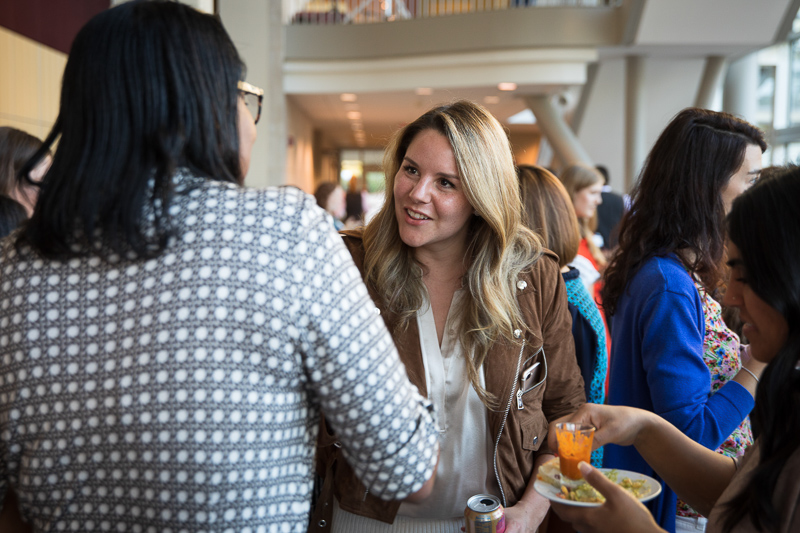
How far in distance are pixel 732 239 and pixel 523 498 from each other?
34.4 inches

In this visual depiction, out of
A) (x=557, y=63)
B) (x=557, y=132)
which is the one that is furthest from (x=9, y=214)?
(x=557, y=132)

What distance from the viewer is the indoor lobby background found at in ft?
30.1

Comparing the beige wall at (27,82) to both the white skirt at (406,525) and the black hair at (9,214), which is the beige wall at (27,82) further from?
the white skirt at (406,525)

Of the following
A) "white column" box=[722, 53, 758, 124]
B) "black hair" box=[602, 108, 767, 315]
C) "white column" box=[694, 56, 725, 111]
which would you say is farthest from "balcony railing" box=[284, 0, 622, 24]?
"black hair" box=[602, 108, 767, 315]

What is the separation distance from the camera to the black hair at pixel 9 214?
237 centimetres

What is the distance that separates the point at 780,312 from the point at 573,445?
1.47 feet

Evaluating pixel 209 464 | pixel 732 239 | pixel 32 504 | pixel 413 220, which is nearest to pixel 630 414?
pixel 732 239

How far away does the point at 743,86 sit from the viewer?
10.7 m

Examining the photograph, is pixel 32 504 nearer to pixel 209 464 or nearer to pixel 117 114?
pixel 209 464

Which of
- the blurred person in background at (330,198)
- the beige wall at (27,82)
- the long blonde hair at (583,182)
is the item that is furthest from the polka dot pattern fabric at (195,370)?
the blurred person in background at (330,198)

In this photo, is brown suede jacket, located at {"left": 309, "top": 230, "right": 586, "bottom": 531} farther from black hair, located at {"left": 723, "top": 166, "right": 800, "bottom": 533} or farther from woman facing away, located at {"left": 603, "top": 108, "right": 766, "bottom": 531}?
black hair, located at {"left": 723, "top": 166, "right": 800, "bottom": 533}

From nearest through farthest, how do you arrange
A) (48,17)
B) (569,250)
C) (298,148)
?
1. (569,250)
2. (48,17)
3. (298,148)

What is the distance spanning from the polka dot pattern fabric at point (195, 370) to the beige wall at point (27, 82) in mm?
4304

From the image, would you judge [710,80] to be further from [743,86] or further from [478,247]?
[478,247]
